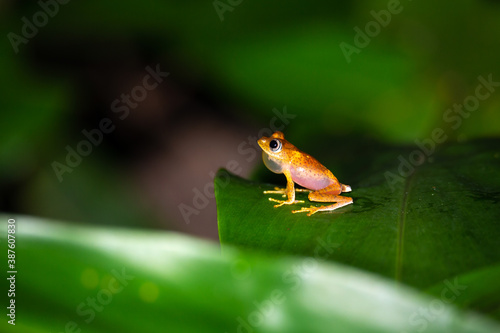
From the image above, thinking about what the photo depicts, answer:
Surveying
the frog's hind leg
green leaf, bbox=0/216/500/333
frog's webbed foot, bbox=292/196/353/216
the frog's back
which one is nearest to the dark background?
the frog's back

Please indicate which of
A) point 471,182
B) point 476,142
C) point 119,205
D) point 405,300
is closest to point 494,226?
point 471,182

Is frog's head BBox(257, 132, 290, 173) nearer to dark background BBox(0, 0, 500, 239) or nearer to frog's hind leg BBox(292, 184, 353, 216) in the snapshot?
frog's hind leg BBox(292, 184, 353, 216)

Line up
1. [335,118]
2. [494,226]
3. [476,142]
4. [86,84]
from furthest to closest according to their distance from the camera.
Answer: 1. [86,84]
2. [335,118]
3. [476,142]
4. [494,226]

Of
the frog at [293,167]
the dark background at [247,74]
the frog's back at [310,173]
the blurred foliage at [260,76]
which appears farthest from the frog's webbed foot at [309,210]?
the dark background at [247,74]

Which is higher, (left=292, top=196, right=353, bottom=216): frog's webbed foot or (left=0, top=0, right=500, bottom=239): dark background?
(left=0, top=0, right=500, bottom=239): dark background

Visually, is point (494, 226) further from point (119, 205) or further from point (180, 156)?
point (180, 156)

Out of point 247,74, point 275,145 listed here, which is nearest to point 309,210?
point 275,145
